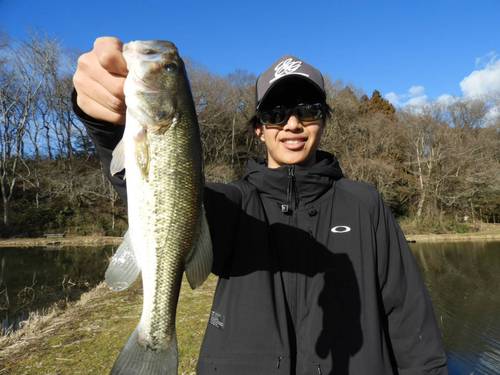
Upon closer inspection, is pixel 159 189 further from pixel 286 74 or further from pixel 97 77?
pixel 286 74

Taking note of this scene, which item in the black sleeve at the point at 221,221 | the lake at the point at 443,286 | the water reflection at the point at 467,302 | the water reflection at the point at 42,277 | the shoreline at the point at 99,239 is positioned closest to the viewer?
the black sleeve at the point at 221,221

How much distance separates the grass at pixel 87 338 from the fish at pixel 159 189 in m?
3.45

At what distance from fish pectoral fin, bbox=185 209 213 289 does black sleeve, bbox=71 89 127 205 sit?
0.53 metres

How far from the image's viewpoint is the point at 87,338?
558 cm

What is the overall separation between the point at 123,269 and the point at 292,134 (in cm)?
146

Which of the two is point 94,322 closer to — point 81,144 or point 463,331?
point 463,331

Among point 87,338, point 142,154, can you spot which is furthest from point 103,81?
point 87,338

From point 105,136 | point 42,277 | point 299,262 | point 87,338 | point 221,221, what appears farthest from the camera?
point 42,277

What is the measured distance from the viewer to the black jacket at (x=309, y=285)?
1.92 m

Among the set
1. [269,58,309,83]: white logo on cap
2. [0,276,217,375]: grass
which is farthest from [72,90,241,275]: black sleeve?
[0,276,217,375]: grass

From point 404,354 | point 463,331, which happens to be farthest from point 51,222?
point 404,354

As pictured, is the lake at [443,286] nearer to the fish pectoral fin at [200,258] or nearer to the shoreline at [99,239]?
the shoreline at [99,239]

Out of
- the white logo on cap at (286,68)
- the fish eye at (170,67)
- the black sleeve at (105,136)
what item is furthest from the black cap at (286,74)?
the black sleeve at (105,136)

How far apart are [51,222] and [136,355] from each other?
28285 millimetres
